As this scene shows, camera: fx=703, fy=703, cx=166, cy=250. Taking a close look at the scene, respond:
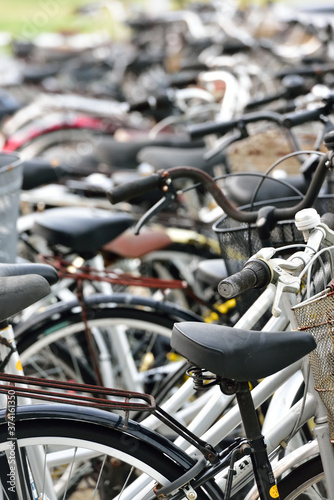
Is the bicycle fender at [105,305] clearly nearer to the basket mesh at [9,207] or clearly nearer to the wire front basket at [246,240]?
the basket mesh at [9,207]

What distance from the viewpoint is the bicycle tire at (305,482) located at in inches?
71.9

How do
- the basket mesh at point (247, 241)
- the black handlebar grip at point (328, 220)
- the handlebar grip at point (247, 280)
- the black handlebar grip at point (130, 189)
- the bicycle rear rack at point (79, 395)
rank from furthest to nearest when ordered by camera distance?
1. the black handlebar grip at point (130, 189)
2. the basket mesh at point (247, 241)
3. the black handlebar grip at point (328, 220)
4. the bicycle rear rack at point (79, 395)
5. the handlebar grip at point (247, 280)

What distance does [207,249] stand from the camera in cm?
371

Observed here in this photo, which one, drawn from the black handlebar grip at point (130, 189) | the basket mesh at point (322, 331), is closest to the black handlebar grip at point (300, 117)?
the black handlebar grip at point (130, 189)

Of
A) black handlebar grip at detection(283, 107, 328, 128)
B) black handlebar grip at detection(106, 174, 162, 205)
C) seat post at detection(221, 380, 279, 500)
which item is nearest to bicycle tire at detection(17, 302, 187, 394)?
black handlebar grip at detection(106, 174, 162, 205)

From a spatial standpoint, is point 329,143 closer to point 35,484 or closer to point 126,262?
point 35,484

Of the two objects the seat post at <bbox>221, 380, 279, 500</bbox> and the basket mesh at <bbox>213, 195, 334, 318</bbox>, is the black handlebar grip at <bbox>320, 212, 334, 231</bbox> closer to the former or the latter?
the basket mesh at <bbox>213, 195, 334, 318</bbox>

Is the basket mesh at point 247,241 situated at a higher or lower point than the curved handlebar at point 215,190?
lower

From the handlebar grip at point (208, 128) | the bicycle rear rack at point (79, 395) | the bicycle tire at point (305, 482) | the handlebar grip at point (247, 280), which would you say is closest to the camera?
the handlebar grip at point (247, 280)

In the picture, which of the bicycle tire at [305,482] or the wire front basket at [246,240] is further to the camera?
the wire front basket at [246,240]

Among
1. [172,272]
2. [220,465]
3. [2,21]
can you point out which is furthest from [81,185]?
[2,21]

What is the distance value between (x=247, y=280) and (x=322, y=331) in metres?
0.21

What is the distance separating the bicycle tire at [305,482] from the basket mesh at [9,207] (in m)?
1.08

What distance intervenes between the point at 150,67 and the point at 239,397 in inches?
293
